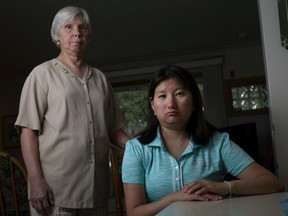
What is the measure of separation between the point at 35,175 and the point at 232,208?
79 centimetres

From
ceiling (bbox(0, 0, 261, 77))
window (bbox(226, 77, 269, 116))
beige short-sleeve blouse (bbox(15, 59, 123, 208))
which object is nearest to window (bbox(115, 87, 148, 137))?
ceiling (bbox(0, 0, 261, 77))

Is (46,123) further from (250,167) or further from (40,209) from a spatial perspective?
(250,167)

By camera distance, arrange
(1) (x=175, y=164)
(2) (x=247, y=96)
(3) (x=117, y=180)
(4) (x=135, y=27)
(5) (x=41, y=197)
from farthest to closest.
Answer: (2) (x=247, y=96)
(4) (x=135, y=27)
(3) (x=117, y=180)
(5) (x=41, y=197)
(1) (x=175, y=164)

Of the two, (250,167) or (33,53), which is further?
(33,53)

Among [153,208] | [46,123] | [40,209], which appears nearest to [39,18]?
[46,123]

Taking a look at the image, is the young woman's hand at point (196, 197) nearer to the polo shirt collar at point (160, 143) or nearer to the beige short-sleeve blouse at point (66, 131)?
the polo shirt collar at point (160, 143)

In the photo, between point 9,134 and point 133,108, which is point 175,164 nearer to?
point 133,108

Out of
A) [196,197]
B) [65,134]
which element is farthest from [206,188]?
[65,134]

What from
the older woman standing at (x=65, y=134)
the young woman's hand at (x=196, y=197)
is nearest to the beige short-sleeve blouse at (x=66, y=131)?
the older woman standing at (x=65, y=134)

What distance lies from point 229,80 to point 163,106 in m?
3.53

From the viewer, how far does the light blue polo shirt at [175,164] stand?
1.10m

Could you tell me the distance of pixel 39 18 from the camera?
10.4 feet

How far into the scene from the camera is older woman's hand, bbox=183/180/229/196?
0.94 m

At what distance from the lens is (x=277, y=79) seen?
1.50 meters
